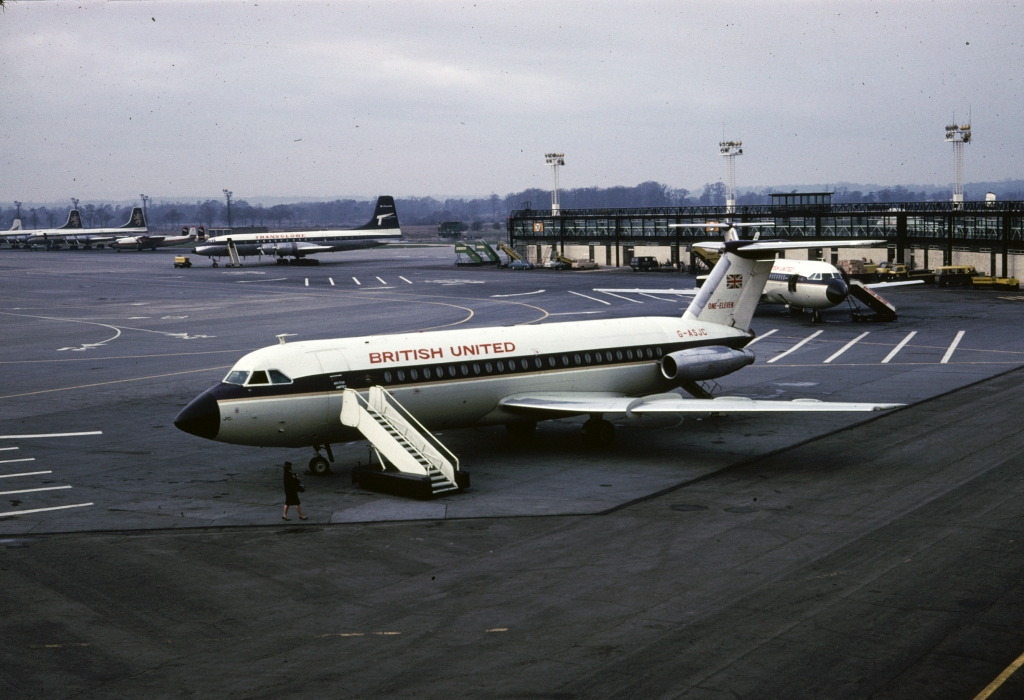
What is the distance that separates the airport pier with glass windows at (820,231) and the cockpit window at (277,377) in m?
46.9

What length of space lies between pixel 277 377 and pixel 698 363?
15.5m

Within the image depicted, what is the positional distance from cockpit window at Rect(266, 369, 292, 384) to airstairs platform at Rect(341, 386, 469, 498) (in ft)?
5.96

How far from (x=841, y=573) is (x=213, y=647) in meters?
12.8

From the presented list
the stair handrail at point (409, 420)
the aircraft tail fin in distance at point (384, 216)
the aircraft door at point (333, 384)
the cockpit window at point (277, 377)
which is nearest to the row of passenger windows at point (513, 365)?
the stair handrail at point (409, 420)

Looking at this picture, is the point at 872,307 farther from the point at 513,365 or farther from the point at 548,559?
the point at 548,559

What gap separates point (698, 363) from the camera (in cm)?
3619

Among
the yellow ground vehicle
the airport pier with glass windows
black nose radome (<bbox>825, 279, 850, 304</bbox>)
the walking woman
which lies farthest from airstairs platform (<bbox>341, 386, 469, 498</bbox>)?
the yellow ground vehicle

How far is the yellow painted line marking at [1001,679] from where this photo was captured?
1520 centimetres

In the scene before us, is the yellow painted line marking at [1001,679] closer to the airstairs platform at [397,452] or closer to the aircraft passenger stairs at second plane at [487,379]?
the aircraft passenger stairs at second plane at [487,379]

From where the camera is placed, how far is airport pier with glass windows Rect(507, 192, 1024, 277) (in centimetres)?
9012

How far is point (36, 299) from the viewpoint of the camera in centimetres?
9238

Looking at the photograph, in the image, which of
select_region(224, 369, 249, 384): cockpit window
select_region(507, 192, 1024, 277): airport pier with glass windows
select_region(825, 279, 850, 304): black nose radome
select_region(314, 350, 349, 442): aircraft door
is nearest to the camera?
select_region(224, 369, 249, 384): cockpit window

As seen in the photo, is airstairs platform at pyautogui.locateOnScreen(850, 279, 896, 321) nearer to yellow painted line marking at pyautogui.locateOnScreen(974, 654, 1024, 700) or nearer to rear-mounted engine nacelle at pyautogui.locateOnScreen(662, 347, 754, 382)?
rear-mounted engine nacelle at pyautogui.locateOnScreen(662, 347, 754, 382)

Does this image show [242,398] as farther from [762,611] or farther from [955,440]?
[955,440]
